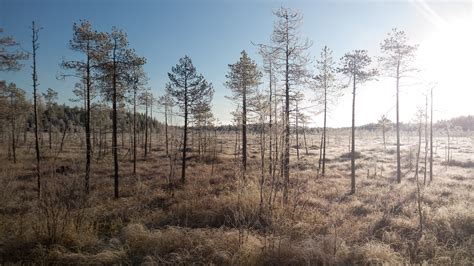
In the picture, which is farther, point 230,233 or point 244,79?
point 244,79

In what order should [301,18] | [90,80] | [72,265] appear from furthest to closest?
[90,80], [301,18], [72,265]

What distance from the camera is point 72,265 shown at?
19.5 feet

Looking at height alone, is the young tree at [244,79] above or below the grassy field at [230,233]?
above

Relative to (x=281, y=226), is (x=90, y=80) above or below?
above

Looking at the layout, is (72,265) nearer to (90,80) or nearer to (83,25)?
(90,80)

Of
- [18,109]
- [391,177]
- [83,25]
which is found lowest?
[391,177]

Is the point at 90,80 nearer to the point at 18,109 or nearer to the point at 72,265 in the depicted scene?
the point at 72,265

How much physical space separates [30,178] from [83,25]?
13729mm

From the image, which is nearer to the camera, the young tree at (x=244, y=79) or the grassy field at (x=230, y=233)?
the grassy field at (x=230, y=233)

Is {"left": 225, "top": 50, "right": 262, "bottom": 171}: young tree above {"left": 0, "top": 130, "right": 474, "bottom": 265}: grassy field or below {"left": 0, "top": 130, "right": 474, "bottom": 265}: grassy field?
above

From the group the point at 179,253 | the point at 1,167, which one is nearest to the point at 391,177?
the point at 179,253

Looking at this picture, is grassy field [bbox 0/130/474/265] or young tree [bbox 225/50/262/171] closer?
grassy field [bbox 0/130/474/265]

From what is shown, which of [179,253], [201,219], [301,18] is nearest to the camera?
[179,253]

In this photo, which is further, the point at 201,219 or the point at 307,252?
the point at 201,219
